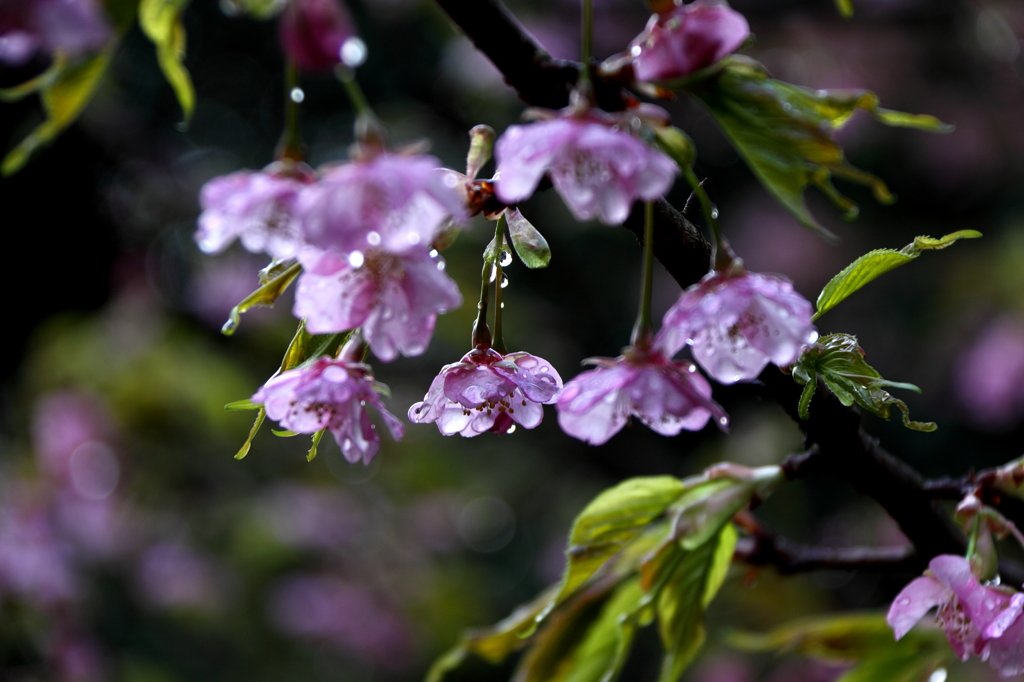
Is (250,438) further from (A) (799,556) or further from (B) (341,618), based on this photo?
(B) (341,618)

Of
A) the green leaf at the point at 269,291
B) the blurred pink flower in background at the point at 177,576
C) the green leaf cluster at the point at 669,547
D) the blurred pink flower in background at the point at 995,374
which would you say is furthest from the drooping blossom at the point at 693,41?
the blurred pink flower in background at the point at 177,576

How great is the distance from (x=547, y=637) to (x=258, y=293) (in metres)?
0.51

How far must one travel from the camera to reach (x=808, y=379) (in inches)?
21.0

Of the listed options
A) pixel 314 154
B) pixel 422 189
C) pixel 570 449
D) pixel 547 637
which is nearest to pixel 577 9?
pixel 314 154

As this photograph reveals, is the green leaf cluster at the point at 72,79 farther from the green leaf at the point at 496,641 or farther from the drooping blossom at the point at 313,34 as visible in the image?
the green leaf at the point at 496,641

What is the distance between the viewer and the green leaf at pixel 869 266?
541 millimetres

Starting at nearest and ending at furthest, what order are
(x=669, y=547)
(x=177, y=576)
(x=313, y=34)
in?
(x=313, y=34)
(x=669, y=547)
(x=177, y=576)

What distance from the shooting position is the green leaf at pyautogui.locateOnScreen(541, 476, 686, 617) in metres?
0.69

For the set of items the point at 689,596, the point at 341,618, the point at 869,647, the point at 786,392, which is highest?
the point at 786,392

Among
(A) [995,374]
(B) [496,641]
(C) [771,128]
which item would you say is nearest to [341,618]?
Result: (A) [995,374]

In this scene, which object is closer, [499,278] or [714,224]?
[714,224]

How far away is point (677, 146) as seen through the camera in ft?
1.46

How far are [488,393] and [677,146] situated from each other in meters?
0.22

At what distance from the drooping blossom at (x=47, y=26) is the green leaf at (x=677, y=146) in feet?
0.97
